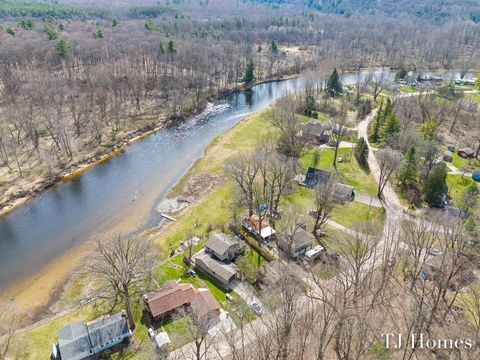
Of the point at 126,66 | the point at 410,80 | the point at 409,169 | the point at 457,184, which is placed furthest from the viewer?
the point at 410,80

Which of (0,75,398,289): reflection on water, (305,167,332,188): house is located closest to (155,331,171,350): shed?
(0,75,398,289): reflection on water

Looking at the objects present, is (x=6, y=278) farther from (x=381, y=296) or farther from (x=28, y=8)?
(x=28, y=8)

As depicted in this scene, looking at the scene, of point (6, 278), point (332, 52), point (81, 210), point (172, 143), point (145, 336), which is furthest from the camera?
point (332, 52)

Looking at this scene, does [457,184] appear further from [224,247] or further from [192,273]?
[192,273]

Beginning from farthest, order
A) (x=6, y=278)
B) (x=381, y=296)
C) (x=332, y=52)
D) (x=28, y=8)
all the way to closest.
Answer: (x=28, y=8) → (x=332, y=52) → (x=6, y=278) → (x=381, y=296)

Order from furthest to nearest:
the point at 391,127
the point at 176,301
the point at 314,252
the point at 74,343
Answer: the point at 391,127 < the point at 314,252 < the point at 176,301 < the point at 74,343

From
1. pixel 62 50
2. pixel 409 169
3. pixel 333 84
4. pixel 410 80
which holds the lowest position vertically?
pixel 410 80

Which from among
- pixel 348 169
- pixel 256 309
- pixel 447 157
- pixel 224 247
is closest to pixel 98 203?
pixel 224 247

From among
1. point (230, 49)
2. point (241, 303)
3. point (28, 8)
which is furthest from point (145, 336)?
point (28, 8)
